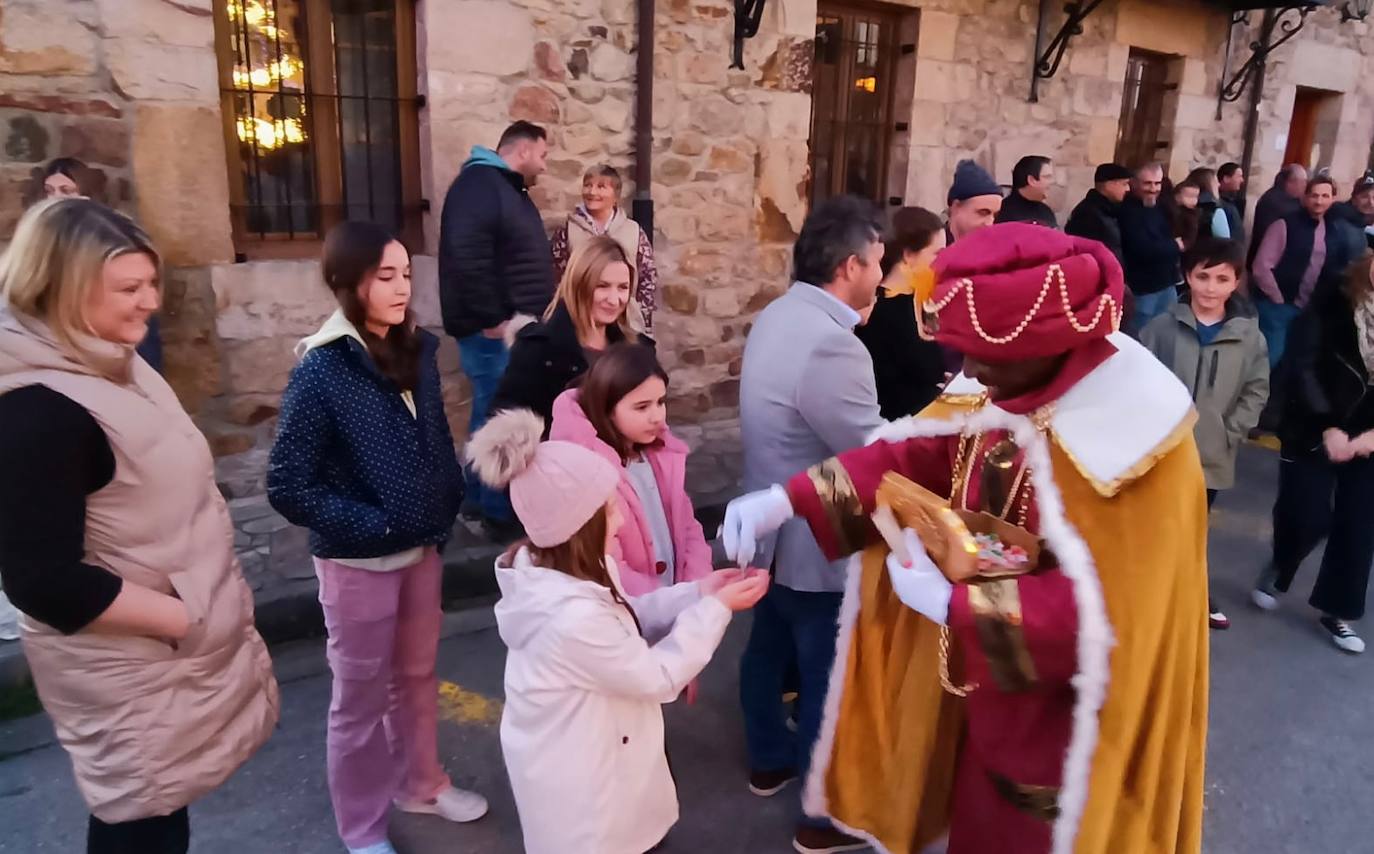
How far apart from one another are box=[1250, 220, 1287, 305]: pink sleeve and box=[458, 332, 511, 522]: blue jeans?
21.7ft

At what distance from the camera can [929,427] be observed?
7.37ft

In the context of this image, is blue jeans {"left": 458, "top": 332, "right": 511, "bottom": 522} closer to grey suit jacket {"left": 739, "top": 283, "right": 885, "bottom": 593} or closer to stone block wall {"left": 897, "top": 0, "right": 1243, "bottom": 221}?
grey suit jacket {"left": 739, "top": 283, "right": 885, "bottom": 593}

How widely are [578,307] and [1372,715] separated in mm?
3505

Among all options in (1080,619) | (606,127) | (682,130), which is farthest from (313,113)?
(1080,619)

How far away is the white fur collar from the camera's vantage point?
1.71 m

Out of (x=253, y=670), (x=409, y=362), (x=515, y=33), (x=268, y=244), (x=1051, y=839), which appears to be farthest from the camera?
(x=515, y=33)

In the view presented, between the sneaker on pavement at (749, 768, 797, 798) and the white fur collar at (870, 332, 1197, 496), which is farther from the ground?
the white fur collar at (870, 332, 1197, 496)

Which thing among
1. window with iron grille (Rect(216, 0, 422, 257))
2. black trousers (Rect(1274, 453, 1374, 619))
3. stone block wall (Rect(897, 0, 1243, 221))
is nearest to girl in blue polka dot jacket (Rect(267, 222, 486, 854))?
window with iron grille (Rect(216, 0, 422, 257))

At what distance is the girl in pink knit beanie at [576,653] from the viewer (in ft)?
6.77

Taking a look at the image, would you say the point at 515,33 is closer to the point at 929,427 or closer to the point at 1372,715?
the point at 929,427

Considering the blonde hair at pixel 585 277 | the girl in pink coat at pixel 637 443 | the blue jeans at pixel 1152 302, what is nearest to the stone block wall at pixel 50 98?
the blonde hair at pixel 585 277

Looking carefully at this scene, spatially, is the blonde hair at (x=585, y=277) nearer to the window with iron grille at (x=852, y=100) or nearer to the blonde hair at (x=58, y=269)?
the blonde hair at (x=58, y=269)

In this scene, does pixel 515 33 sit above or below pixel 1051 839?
above

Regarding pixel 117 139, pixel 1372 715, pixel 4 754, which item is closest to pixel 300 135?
pixel 117 139
